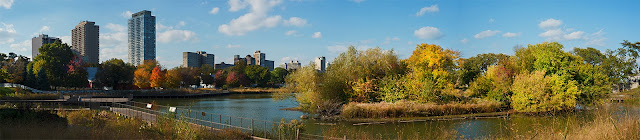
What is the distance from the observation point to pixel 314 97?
1190 inches

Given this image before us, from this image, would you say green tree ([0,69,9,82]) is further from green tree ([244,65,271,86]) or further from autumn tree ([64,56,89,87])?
green tree ([244,65,271,86])

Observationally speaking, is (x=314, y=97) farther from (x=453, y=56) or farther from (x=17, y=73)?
(x=17, y=73)

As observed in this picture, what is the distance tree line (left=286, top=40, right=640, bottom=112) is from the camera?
96.8 ft

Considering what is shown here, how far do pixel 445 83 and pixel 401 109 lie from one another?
7180 mm

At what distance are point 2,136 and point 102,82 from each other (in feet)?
208

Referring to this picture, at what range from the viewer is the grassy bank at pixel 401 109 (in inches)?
1063

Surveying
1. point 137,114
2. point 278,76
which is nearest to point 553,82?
point 137,114

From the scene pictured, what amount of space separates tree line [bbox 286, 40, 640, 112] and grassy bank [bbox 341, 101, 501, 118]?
1.58 meters

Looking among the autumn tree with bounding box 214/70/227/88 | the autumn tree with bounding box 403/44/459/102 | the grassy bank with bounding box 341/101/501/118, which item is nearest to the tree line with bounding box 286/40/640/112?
the autumn tree with bounding box 403/44/459/102

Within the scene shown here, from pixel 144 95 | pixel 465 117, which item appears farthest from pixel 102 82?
pixel 465 117

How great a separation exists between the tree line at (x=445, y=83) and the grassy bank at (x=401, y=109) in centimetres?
158

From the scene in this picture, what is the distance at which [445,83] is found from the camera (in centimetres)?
3284

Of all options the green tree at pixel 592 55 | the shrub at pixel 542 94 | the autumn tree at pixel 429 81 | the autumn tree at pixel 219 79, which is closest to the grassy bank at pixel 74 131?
the autumn tree at pixel 429 81

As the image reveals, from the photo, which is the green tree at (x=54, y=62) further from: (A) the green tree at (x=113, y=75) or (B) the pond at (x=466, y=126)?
(B) the pond at (x=466, y=126)
